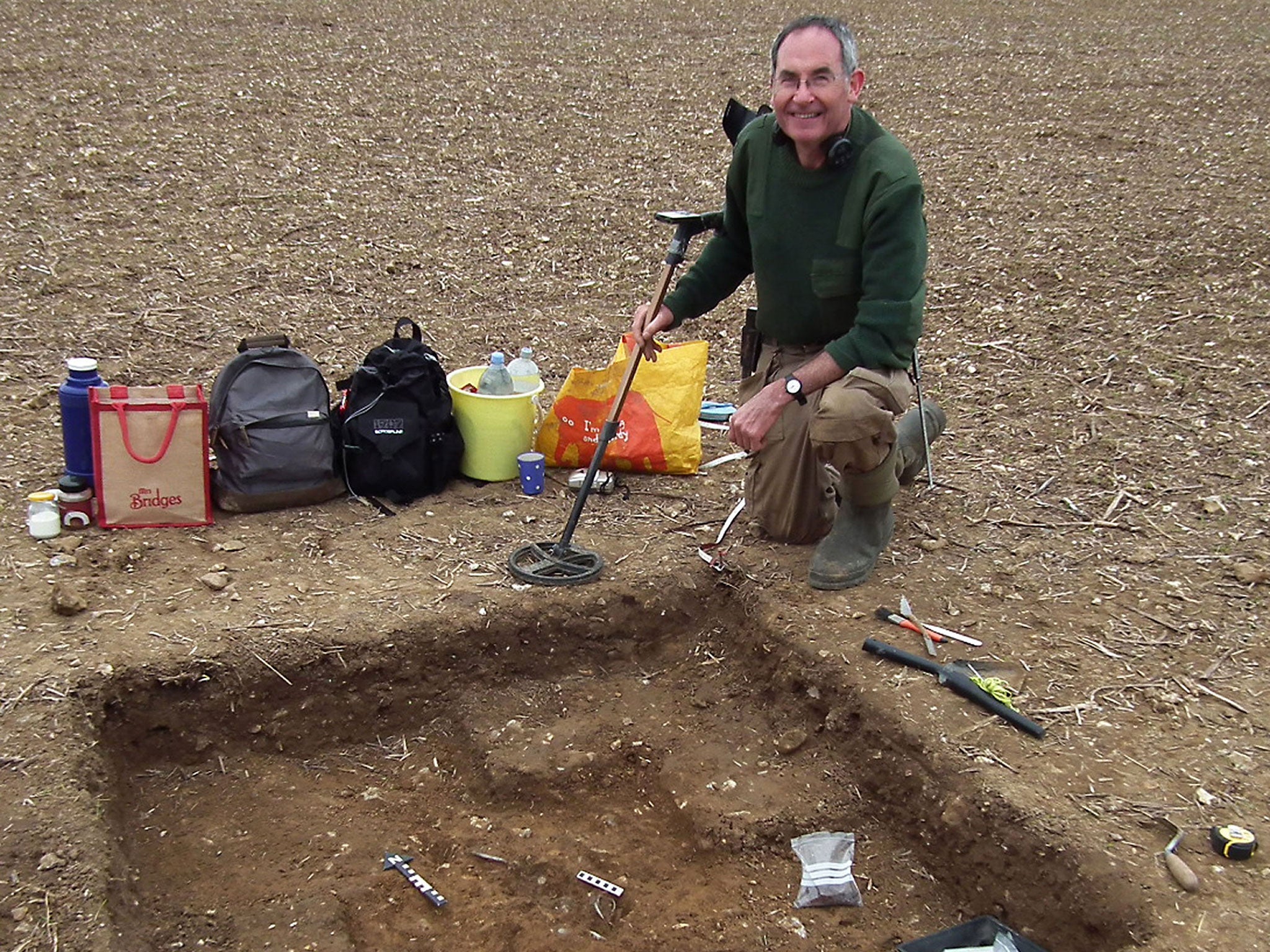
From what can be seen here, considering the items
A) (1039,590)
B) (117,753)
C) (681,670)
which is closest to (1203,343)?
(1039,590)

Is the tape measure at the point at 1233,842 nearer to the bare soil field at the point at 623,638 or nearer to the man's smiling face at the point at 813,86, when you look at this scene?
the bare soil field at the point at 623,638

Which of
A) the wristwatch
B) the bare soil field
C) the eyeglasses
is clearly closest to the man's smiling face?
the eyeglasses

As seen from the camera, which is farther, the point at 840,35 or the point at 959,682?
the point at 840,35

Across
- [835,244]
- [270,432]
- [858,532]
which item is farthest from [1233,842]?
[270,432]

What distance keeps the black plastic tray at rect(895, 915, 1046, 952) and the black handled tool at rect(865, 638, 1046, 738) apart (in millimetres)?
651

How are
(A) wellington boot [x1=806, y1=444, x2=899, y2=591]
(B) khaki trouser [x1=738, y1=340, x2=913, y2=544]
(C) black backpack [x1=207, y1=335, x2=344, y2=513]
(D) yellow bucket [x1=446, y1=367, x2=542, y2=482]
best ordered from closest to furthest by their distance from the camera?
(B) khaki trouser [x1=738, y1=340, x2=913, y2=544] < (A) wellington boot [x1=806, y1=444, x2=899, y2=591] < (C) black backpack [x1=207, y1=335, x2=344, y2=513] < (D) yellow bucket [x1=446, y1=367, x2=542, y2=482]

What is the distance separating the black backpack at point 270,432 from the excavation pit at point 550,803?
1029mm

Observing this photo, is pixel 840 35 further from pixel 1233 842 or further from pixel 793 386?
pixel 1233 842

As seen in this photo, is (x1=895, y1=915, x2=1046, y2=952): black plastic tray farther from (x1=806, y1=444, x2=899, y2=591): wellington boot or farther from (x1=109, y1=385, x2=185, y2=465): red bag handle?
(x1=109, y1=385, x2=185, y2=465): red bag handle

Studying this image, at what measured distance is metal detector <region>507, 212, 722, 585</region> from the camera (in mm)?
4543

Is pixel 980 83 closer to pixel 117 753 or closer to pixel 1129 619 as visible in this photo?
pixel 1129 619

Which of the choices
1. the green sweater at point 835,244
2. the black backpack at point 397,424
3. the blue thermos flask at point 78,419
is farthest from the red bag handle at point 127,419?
the green sweater at point 835,244

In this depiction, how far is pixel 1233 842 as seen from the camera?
320 cm

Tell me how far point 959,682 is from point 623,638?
1.31 m
